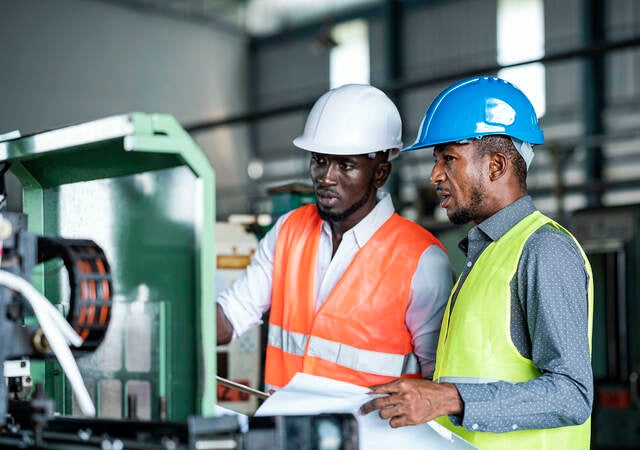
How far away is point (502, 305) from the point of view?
1693 millimetres

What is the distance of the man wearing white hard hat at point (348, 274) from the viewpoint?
85.0 inches

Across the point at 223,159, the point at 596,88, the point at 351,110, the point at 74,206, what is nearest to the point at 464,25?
the point at 596,88

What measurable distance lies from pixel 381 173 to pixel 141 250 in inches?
44.4

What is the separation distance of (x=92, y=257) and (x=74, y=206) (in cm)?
36

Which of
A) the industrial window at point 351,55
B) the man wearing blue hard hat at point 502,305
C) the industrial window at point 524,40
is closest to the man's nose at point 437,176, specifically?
the man wearing blue hard hat at point 502,305

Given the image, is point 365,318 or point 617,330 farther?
point 617,330

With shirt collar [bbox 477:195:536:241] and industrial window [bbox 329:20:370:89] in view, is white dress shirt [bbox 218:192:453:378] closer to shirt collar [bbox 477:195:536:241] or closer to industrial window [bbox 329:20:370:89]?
shirt collar [bbox 477:195:536:241]

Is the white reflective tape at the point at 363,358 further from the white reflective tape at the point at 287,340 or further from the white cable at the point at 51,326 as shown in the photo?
the white cable at the point at 51,326

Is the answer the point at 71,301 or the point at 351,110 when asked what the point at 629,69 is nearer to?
the point at 351,110

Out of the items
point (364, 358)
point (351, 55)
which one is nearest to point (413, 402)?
point (364, 358)

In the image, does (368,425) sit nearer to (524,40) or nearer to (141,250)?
(141,250)

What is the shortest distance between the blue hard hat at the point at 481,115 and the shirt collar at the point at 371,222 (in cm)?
45

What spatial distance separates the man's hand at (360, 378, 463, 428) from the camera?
1534mm

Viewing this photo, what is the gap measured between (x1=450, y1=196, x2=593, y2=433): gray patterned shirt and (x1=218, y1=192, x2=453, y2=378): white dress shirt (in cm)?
49
